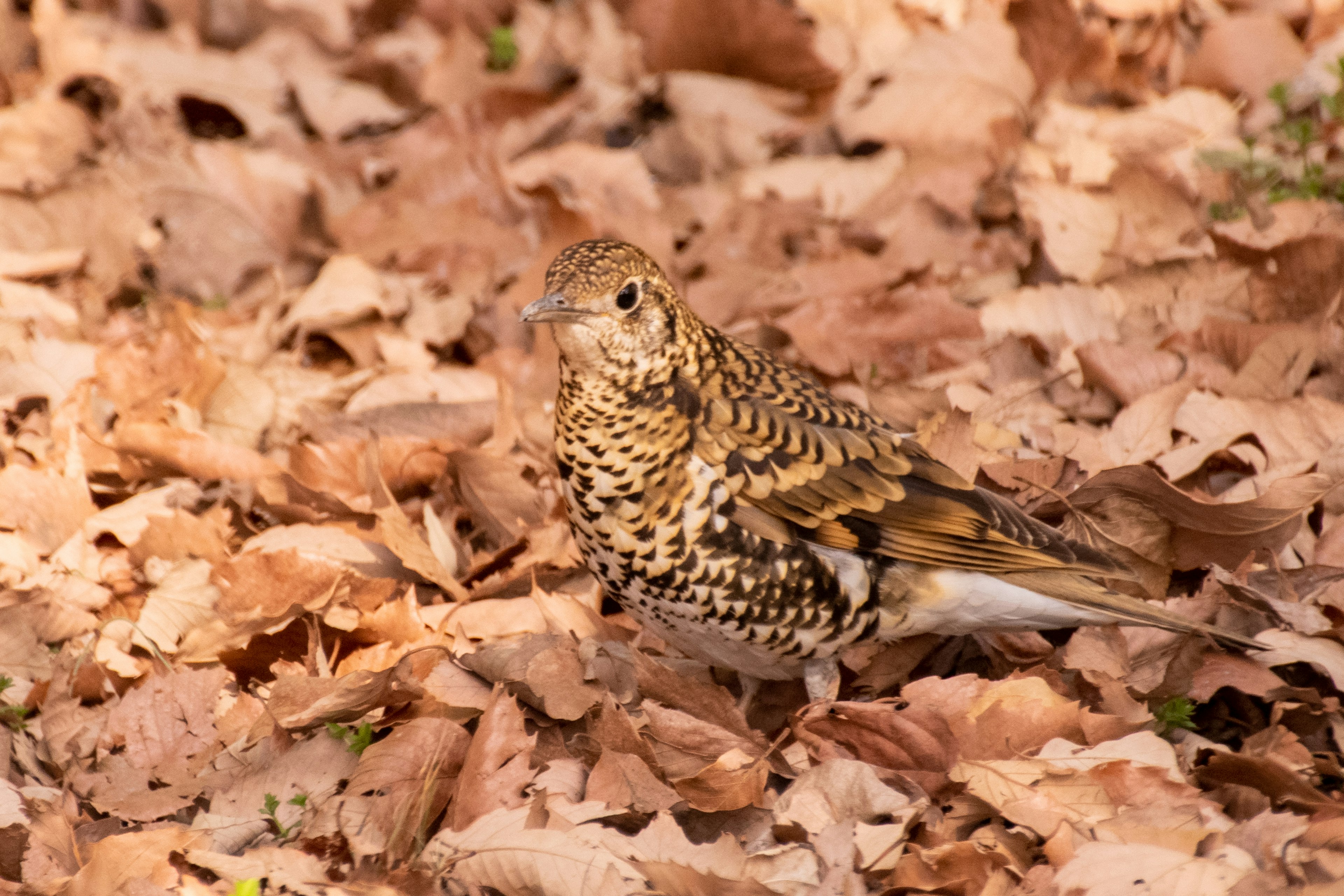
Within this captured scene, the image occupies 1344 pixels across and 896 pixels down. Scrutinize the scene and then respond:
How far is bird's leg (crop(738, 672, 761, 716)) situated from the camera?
12.6 ft

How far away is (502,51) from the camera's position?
660 centimetres

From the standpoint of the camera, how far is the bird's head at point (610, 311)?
130 inches

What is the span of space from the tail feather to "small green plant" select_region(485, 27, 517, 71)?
167 inches

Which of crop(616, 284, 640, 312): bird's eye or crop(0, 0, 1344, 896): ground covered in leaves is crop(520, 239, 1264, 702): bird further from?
crop(0, 0, 1344, 896): ground covered in leaves

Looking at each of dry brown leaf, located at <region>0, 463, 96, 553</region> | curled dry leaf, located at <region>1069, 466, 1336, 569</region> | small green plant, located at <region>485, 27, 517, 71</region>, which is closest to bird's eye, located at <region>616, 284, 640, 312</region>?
curled dry leaf, located at <region>1069, 466, 1336, 569</region>

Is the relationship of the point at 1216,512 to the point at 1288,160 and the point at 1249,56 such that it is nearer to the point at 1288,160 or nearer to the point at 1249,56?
the point at 1288,160

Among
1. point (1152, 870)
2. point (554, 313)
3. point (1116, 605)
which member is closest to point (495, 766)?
point (554, 313)

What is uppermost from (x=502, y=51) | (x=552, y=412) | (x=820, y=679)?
(x=502, y=51)

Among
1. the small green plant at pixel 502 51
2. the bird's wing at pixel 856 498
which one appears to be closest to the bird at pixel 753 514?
the bird's wing at pixel 856 498

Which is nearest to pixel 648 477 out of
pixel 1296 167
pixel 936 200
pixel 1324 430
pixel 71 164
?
pixel 1324 430

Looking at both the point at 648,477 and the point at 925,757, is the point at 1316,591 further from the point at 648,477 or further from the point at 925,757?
the point at 648,477

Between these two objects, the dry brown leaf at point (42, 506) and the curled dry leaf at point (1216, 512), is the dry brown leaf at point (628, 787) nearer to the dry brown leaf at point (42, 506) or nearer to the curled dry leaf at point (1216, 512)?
the curled dry leaf at point (1216, 512)

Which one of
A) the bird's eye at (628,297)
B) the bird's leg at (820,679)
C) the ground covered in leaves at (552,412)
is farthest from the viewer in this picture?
the bird's leg at (820,679)

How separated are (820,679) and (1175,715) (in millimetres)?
945
